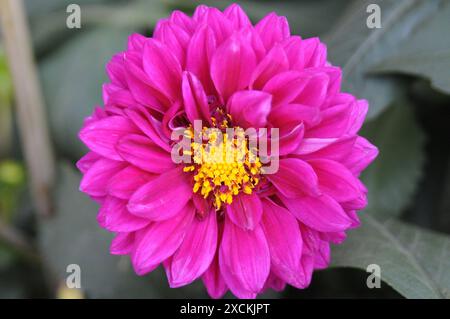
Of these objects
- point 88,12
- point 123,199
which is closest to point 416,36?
point 123,199

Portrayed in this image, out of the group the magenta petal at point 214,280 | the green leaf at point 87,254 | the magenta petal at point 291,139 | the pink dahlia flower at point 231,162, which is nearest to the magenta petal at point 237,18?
the pink dahlia flower at point 231,162

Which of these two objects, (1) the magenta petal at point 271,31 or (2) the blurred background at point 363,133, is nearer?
(1) the magenta petal at point 271,31

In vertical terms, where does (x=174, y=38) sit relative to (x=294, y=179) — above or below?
above

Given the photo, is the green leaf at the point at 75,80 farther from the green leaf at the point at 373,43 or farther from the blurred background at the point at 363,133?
the green leaf at the point at 373,43

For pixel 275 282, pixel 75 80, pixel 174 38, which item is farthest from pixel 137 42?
pixel 75 80

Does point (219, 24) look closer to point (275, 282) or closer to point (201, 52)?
point (201, 52)

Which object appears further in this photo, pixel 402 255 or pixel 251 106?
pixel 402 255
